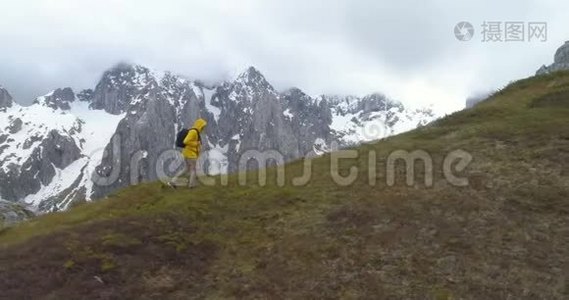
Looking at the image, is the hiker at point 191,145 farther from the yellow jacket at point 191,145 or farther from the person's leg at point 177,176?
the person's leg at point 177,176

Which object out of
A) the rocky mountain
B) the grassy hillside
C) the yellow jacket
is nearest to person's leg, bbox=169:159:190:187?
the yellow jacket

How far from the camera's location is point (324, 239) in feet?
98.1

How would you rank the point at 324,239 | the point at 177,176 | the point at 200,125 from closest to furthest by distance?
→ the point at 324,239 < the point at 200,125 < the point at 177,176

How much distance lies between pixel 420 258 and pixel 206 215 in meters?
10.9

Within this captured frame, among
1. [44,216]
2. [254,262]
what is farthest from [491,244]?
[44,216]

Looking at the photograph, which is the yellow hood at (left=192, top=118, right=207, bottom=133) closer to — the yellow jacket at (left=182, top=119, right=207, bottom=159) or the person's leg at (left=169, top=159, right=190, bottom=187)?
the yellow jacket at (left=182, top=119, right=207, bottom=159)

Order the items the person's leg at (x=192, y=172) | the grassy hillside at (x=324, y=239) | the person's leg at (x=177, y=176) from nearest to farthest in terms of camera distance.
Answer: the grassy hillside at (x=324, y=239)
the person's leg at (x=192, y=172)
the person's leg at (x=177, y=176)

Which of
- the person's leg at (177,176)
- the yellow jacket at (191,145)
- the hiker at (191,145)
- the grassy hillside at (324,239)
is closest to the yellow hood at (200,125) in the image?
the hiker at (191,145)

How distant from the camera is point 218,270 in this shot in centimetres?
2773

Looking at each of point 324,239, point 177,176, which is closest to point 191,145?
point 177,176

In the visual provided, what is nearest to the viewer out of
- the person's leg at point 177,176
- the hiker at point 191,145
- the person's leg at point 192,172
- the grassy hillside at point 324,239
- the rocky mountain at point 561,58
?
the grassy hillside at point 324,239

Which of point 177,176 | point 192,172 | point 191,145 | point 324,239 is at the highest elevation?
point 191,145

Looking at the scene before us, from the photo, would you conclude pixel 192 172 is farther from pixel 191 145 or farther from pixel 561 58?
pixel 561 58

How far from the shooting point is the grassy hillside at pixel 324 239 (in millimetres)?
25750
